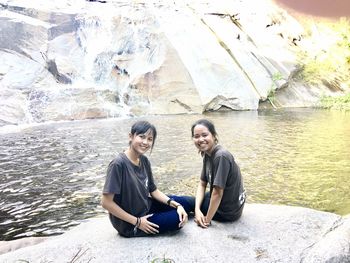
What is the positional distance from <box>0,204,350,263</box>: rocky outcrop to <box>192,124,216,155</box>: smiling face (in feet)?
2.08

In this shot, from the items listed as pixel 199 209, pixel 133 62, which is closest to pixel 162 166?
pixel 199 209

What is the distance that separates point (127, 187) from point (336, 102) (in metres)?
18.5

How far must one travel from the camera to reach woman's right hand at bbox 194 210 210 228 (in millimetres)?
3527

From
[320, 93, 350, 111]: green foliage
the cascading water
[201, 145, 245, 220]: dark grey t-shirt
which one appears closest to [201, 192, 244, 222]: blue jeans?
[201, 145, 245, 220]: dark grey t-shirt

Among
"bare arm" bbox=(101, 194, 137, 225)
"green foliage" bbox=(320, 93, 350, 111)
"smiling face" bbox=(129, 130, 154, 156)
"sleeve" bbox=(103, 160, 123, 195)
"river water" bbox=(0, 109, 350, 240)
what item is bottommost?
"river water" bbox=(0, 109, 350, 240)

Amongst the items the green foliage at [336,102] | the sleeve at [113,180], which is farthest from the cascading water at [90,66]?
the sleeve at [113,180]

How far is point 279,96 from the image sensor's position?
20.6m

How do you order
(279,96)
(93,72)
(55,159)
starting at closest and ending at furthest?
(55,159), (93,72), (279,96)

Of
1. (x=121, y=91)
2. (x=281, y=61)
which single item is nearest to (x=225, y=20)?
(x=281, y=61)

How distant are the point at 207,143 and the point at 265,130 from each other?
885 centimetres

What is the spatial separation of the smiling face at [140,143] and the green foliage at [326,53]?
65.5 ft

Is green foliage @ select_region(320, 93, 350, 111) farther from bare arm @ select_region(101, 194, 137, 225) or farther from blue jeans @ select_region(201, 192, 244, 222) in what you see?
bare arm @ select_region(101, 194, 137, 225)

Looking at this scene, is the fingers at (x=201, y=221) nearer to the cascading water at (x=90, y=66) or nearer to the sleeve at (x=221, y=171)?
the sleeve at (x=221, y=171)

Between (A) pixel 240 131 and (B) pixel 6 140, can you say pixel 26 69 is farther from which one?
(A) pixel 240 131
